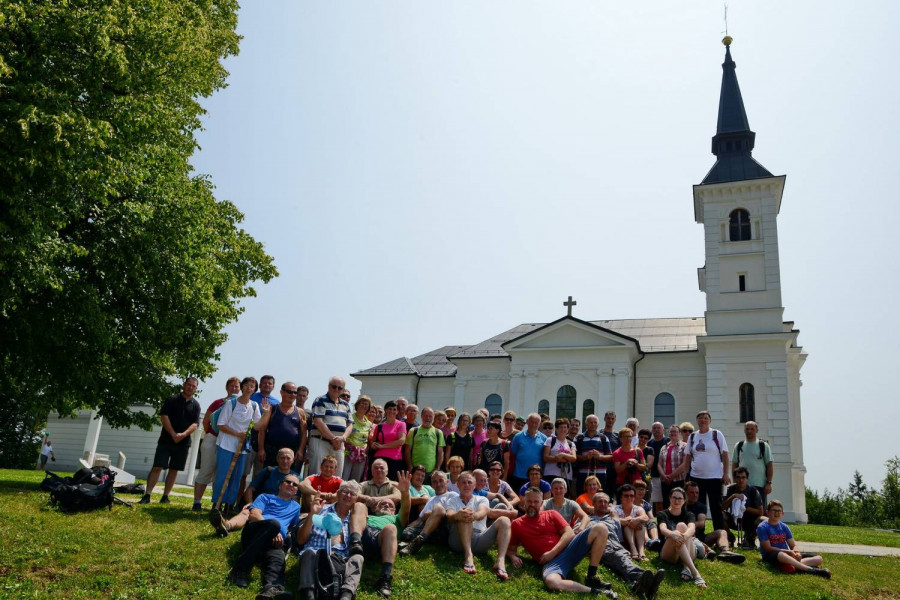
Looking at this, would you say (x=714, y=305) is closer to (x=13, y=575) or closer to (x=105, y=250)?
(x=105, y=250)

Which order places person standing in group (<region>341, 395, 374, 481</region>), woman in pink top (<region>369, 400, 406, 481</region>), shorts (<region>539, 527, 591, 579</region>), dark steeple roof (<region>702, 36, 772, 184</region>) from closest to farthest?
shorts (<region>539, 527, 591, 579</region>) → person standing in group (<region>341, 395, 374, 481</region>) → woman in pink top (<region>369, 400, 406, 481</region>) → dark steeple roof (<region>702, 36, 772, 184</region>)

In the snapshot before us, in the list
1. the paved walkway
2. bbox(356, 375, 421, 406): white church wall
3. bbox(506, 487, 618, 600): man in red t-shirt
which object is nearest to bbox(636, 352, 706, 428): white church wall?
bbox(356, 375, 421, 406): white church wall

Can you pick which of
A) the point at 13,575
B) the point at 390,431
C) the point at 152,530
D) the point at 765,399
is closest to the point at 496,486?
the point at 390,431

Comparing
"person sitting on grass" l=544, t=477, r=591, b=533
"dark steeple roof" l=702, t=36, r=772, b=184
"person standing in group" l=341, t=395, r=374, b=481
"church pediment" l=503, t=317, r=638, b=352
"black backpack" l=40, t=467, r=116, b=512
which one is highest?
"dark steeple roof" l=702, t=36, r=772, b=184

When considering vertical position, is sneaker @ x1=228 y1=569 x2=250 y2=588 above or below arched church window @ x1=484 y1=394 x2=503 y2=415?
below

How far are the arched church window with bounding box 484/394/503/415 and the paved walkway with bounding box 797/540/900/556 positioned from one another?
1702 centimetres

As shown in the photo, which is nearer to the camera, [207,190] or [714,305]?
[207,190]

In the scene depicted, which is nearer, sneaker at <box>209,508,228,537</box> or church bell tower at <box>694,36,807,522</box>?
sneaker at <box>209,508,228,537</box>

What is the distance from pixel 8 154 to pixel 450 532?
8.57 m

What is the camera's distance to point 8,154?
9.96m

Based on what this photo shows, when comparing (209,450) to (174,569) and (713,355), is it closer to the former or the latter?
(174,569)

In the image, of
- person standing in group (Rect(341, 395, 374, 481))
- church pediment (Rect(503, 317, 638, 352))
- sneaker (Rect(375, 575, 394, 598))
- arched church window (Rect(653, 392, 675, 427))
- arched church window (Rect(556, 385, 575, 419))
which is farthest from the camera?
arched church window (Rect(556, 385, 575, 419))

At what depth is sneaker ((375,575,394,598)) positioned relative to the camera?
6.96m

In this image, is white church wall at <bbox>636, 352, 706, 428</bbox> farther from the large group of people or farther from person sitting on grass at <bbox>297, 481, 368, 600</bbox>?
person sitting on grass at <bbox>297, 481, 368, 600</bbox>
